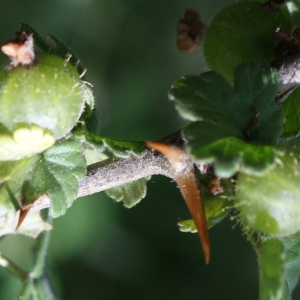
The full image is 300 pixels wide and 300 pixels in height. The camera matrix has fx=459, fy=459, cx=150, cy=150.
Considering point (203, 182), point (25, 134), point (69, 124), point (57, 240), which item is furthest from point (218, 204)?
point (57, 240)

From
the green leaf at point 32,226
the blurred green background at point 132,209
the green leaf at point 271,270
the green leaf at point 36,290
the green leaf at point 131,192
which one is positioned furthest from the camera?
the blurred green background at point 132,209

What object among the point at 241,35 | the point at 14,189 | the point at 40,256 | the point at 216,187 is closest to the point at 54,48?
the point at 14,189

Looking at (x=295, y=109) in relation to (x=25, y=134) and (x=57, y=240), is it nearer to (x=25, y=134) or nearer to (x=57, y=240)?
(x=25, y=134)

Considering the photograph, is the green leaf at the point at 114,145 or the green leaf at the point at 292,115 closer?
the green leaf at the point at 114,145

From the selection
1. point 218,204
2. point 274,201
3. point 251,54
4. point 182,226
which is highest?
point 251,54

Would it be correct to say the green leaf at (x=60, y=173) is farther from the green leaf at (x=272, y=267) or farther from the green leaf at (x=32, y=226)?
the green leaf at (x=272, y=267)

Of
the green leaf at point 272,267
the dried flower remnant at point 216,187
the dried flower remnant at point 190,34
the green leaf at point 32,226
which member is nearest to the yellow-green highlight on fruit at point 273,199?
the green leaf at point 272,267

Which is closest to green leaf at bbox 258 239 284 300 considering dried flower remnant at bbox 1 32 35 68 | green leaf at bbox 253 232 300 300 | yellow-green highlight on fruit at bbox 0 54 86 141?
green leaf at bbox 253 232 300 300

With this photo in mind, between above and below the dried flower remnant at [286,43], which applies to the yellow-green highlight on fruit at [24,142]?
below
